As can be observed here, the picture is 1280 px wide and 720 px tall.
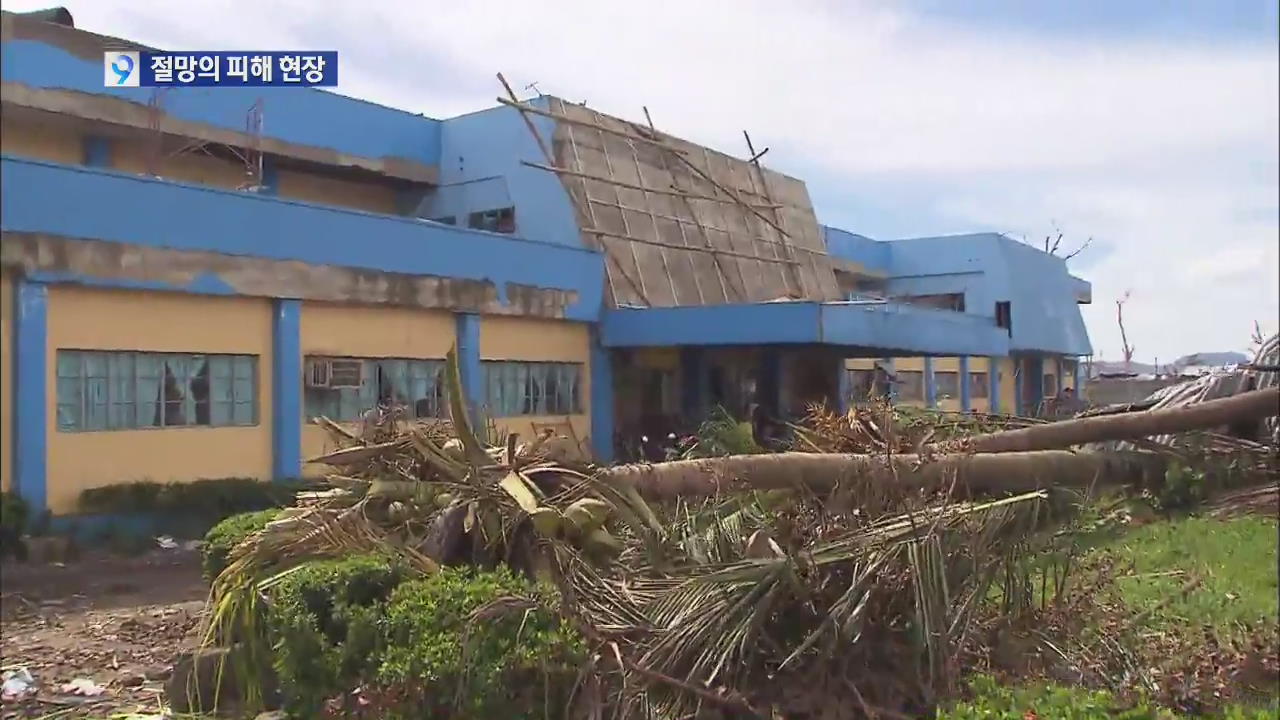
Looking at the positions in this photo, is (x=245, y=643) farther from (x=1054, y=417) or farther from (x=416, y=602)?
(x=1054, y=417)

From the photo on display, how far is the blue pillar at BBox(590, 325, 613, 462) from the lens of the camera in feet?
68.0

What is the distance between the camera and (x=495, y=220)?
72.7 feet

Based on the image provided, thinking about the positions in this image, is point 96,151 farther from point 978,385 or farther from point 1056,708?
point 978,385

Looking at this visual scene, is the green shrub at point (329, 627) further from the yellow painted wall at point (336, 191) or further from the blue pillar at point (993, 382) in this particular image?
the blue pillar at point (993, 382)

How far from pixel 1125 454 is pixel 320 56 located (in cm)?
649

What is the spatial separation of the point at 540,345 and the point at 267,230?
5.82m

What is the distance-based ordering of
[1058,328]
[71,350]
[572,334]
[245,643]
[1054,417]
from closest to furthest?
[245,643], [1054,417], [71,350], [572,334], [1058,328]

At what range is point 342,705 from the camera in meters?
5.74

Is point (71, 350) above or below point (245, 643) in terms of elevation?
above

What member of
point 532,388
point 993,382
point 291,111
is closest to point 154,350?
point 532,388

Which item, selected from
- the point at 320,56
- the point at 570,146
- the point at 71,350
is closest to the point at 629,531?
the point at 320,56

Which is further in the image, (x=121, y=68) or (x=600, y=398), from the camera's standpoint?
(x=600, y=398)

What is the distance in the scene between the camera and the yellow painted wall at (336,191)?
21128mm

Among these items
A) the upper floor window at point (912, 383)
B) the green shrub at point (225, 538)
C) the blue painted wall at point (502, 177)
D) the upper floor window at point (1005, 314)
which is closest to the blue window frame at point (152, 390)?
the green shrub at point (225, 538)
